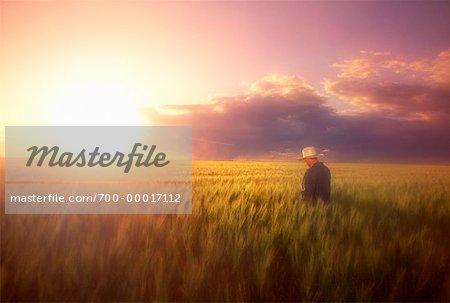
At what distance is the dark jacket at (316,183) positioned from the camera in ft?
16.3

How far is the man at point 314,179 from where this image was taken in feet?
16.3

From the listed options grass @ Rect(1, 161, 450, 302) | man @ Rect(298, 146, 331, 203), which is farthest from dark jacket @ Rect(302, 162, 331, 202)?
grass @ Rect(1, 161, 450, 302)

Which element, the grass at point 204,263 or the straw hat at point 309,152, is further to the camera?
the straw hat at point 309,152

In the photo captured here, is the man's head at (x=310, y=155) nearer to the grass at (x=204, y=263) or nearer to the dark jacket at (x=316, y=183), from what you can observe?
the dark jacket at (x=316, y=183)

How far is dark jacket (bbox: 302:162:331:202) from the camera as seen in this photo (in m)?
4.96

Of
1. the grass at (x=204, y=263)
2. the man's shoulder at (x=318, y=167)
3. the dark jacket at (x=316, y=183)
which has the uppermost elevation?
the man's shoulder at (x=318, y=167)

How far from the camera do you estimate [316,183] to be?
5012 mm

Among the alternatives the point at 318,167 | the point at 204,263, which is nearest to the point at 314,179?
the point at 318,167

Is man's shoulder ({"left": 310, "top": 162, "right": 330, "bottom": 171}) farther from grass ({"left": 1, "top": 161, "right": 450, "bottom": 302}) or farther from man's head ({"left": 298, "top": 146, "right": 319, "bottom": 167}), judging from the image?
grass ({"left": 1, "top": 161, "right": 450, "bottom": 302})

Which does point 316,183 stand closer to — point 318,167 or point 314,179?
point 314,179

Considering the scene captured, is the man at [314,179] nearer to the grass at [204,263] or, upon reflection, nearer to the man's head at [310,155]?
the man's head at [310,155]

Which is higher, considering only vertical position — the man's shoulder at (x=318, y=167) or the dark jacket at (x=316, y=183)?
the man's shoulder at (x=318, y=167)

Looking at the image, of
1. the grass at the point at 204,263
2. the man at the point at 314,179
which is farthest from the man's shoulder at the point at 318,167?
the grass at the point at 204,263

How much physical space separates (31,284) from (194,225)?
1.47 meters
